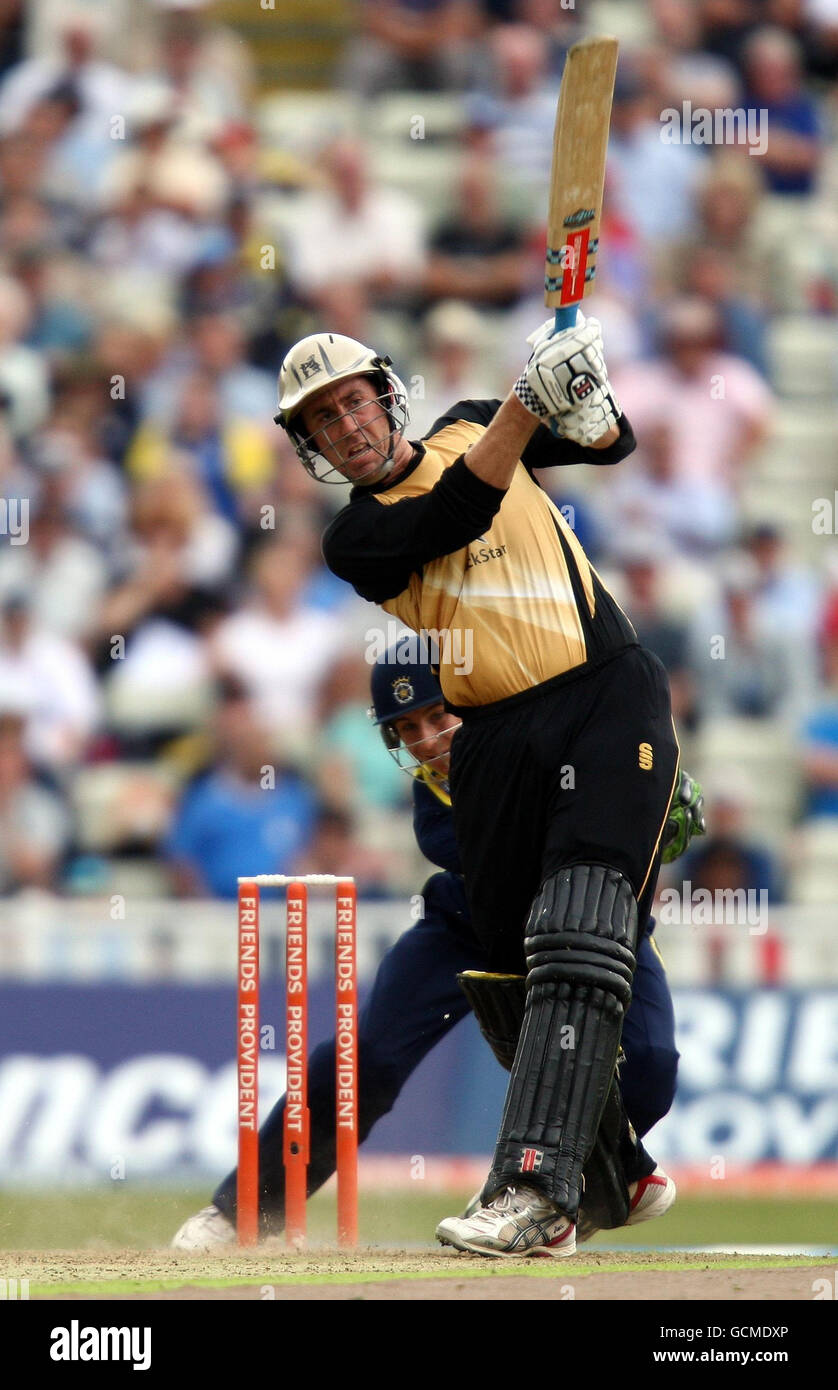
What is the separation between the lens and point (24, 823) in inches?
370

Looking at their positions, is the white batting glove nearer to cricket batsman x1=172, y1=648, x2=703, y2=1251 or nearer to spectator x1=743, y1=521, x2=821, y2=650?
cricket batsman x1=172, y1=648, x2=703, y2=1251

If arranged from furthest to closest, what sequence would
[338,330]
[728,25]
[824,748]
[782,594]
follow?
[728,25] → [338,330] → [782,594] → [824,748]

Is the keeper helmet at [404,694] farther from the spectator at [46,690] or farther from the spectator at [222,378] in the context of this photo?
the spectator at [222,378]

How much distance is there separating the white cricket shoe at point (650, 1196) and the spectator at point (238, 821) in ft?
12.3

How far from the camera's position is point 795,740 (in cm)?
1004

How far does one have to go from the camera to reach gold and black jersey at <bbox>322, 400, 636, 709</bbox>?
484cm

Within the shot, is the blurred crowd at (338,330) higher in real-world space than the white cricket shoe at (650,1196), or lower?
higher

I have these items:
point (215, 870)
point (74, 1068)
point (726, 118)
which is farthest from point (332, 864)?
point (726, 118)

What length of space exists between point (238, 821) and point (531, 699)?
456cm

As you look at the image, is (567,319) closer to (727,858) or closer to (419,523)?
(419,523)

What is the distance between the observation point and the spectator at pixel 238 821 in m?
9.26

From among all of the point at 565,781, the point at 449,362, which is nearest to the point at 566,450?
the point at 565,781

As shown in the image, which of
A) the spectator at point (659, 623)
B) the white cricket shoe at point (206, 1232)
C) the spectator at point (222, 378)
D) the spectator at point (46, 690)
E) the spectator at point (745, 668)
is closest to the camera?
the white cricket shoe at point (206, 1232)

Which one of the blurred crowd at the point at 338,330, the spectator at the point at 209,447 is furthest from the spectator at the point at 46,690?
the spectator at the point at 209,447
